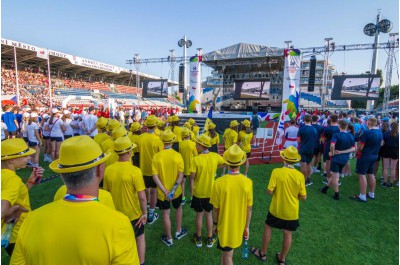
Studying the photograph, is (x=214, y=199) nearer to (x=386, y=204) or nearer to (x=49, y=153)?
(x=386, y=204)

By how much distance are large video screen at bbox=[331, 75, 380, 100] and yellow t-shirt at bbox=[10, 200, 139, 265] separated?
69.4ft

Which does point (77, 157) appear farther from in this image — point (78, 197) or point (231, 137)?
point (231, 137)

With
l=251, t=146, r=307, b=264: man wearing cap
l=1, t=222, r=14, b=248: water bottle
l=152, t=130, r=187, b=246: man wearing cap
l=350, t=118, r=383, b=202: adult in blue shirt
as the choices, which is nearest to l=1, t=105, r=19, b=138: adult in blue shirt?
l=152, t=130, r=187, b=246: man wearing cap

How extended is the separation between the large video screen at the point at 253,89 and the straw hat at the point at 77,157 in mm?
25685

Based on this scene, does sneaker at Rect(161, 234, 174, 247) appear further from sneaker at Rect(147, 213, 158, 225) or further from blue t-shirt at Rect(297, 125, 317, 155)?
blue t-shirt at Rect(297, 125, 317, 155)

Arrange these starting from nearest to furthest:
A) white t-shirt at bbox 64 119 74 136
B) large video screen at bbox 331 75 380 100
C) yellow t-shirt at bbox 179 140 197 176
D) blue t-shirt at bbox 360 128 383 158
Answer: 1. yellow t-shirt at bbox 179 140 197 176
2. blue t-shirt at bbox 360 128 383 158
3. white t-shirt at bbox 64 119 74 136
4. large video screen at bbox 331 75 380 100

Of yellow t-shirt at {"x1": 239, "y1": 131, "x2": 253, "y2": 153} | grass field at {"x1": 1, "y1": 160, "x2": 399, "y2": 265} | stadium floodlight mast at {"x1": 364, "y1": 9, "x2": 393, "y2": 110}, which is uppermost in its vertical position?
stadium floodlight mast at {"x1": 364, "y1": 9, "x2": 393, "y2": 110}

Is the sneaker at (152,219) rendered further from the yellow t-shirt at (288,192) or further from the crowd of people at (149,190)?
the yellow t-shirt at (288,192)

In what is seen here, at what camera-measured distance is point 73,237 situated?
1.16 metres

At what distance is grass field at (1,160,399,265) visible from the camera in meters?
3.37

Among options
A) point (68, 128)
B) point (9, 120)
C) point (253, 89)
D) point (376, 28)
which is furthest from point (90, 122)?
point (376, 28)

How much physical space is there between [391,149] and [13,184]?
26.5ft

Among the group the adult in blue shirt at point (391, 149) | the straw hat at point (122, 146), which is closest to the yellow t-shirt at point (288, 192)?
the straw hat at point (122, 146)

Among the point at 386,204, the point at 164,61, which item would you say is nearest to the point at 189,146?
the point at 386,204
